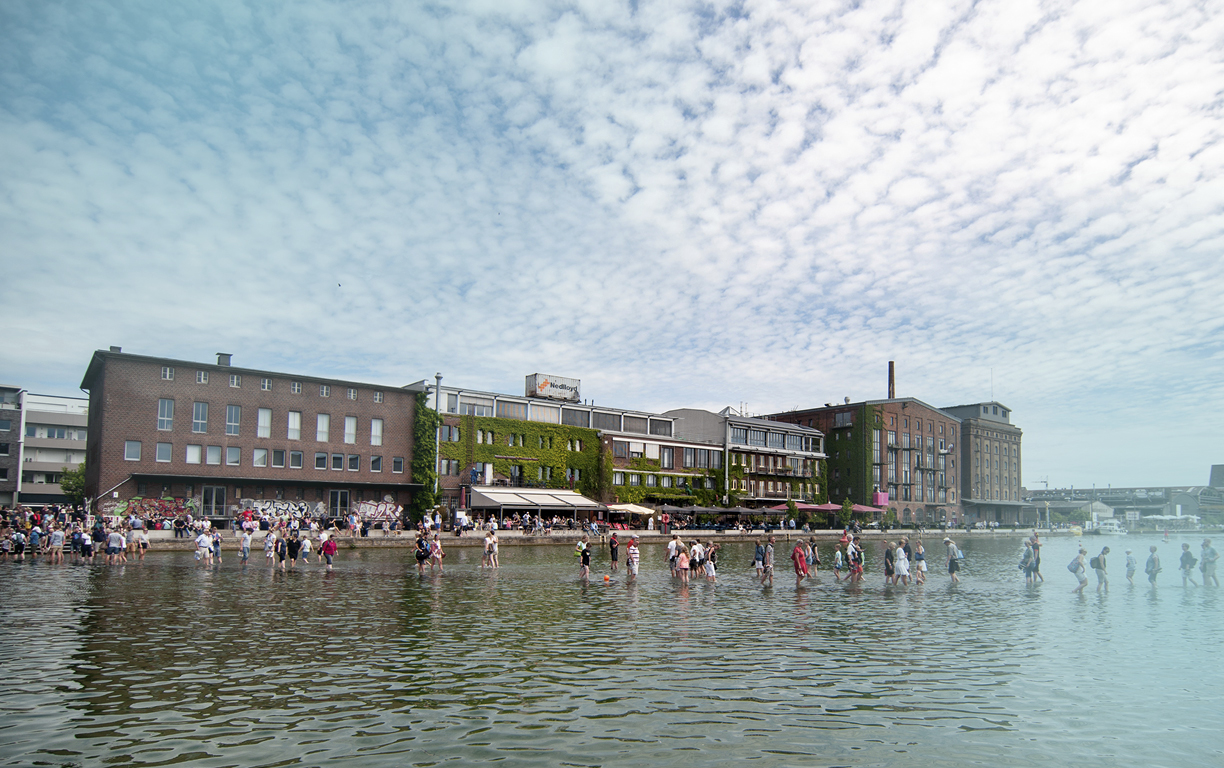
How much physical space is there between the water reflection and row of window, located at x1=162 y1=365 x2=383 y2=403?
34.5 meters

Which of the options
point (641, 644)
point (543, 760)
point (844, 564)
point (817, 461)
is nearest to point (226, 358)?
point (844, 564)

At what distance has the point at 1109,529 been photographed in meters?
140

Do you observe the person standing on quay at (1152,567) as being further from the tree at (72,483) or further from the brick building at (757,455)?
the tree at (72,483)

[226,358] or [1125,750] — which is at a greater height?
[226,358]

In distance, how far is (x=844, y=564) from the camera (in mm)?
35938

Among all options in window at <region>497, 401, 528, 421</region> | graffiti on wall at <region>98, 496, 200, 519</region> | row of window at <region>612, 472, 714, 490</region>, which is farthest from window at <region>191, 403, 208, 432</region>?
row of window at <region>612, 472, 714, 490</region>

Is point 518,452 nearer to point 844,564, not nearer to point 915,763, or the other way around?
point 844,564

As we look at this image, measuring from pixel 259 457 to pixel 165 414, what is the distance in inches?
288

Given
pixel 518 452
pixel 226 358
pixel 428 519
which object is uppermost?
pixel 226 358

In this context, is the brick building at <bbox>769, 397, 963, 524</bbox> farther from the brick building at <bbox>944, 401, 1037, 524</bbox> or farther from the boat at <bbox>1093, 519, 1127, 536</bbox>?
the boat at <bbox>1093, 519, 1127, 536</bbox>

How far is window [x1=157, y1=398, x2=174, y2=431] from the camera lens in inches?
2293

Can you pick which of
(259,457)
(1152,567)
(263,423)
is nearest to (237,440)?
(259,457)

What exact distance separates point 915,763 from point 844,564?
26943mm

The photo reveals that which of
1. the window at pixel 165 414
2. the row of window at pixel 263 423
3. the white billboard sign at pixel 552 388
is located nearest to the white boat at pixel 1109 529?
the white billboard sign at pixel 552 388
